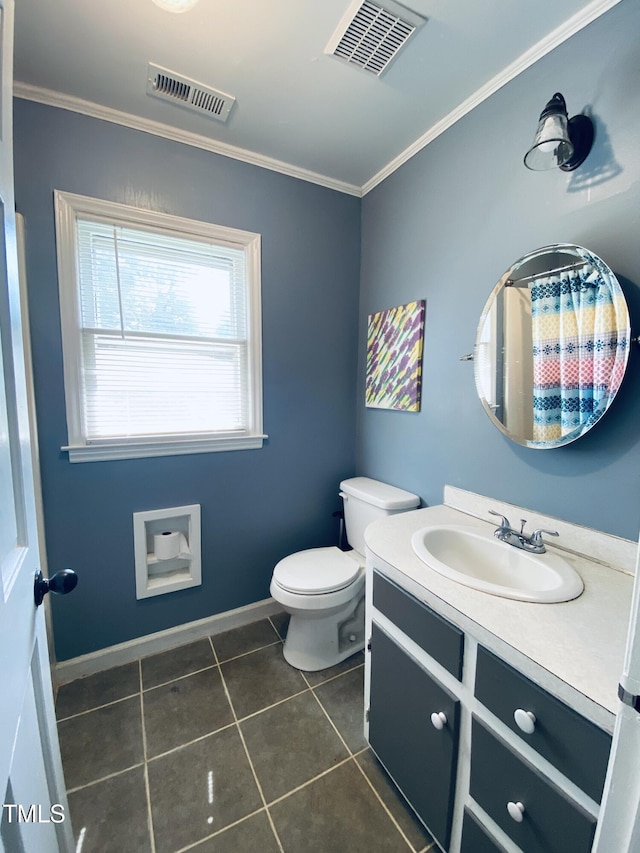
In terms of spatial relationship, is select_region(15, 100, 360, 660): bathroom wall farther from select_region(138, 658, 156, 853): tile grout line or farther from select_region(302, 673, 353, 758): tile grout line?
select_region(302, 673, 353, 758): tile grout line

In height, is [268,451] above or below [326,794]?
above

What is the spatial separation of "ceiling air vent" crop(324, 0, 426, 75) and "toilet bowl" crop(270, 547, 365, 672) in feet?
6.75

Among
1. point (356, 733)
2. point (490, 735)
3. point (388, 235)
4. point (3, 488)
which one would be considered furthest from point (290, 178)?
point (356, 733)

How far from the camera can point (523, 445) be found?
1.25m

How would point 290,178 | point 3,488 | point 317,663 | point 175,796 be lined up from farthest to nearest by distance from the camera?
point 290,178 < point 317,663 < point 175,796 < point 3,488

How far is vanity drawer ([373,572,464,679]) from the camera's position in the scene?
2.86ft

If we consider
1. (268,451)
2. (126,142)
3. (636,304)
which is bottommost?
(268,451)

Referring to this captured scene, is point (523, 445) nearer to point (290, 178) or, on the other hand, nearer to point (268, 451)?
point (268, 451)

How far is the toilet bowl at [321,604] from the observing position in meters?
1.55

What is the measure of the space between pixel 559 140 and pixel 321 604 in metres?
1.86

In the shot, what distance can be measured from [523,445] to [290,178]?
1.80 m

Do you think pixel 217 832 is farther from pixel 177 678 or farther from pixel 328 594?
pixel 328 594

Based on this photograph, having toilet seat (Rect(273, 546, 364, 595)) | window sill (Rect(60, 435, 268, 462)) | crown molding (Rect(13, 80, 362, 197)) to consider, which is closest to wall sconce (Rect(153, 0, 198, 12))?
crown molding (Rect(13, 80, 362, 197))

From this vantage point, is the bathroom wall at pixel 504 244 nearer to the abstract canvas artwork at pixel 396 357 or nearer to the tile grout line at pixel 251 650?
the abstract canvas artwork at pixel 396 357
